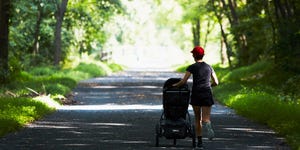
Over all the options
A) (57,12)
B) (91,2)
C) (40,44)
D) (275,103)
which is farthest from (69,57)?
(275,103)

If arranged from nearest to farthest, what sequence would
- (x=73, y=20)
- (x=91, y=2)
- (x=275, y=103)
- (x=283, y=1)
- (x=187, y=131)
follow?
(x=187, y=131) < (x=275, y=103) < (x=283, y=1) < (x=91, y=2) < (x=73, y=20)

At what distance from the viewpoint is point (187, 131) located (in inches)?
513

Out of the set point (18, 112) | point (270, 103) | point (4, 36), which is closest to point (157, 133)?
point (18, 112)

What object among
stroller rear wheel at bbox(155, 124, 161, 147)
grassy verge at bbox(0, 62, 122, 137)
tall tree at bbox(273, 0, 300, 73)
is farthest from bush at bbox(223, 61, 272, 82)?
stroller rear wheel at bbox(155, 124, 161, 147)

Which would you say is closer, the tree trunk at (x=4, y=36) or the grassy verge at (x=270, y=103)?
the grassy verge at (x=270, y=103)

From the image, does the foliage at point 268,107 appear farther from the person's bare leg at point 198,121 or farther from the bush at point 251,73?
the bush at point 251,73

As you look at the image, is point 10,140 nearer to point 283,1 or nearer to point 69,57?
point 283,1

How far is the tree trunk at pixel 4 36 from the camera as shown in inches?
1150

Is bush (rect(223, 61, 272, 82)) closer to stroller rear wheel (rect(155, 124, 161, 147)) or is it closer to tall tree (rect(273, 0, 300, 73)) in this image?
tall tree (rect(273, 0, 300, 73))

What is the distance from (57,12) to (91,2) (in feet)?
19.2

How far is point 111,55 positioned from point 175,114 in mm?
63409

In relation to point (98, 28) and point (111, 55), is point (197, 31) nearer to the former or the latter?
point (111, 55)

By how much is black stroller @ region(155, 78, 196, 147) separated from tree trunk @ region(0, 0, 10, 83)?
16.9m

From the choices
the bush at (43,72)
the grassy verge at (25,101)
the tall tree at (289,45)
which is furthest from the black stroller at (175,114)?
the bush at (43,72)
